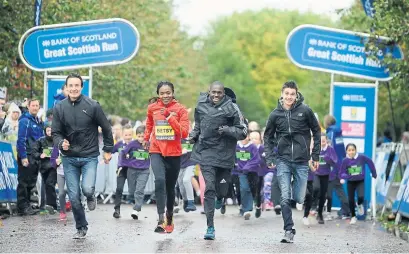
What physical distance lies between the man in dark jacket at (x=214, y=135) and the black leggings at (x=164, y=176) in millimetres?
362

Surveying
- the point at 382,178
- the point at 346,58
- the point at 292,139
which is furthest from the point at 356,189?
the point at 292,139

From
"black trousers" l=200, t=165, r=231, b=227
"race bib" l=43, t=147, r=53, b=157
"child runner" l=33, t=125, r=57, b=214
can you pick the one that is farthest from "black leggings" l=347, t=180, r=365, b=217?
"black trousers" l=200, t=165, r=231, b=227

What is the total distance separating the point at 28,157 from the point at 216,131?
5.58 meters

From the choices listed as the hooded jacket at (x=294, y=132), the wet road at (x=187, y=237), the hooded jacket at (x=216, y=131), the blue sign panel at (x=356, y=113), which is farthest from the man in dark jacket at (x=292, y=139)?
the blue sign panel at (x=356, y=113)

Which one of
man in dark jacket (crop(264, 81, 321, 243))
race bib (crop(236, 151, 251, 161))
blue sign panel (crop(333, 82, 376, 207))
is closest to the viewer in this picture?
man in dark jacket (crop(264, 81, 321, 243))

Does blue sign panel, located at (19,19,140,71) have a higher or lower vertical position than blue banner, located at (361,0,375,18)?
lower

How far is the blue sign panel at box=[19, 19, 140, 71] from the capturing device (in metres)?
23.8

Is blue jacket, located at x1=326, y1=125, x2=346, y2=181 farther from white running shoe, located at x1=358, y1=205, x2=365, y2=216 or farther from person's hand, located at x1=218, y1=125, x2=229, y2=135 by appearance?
person's hand, located at x1=218, y1=125, x2=229, y2=135

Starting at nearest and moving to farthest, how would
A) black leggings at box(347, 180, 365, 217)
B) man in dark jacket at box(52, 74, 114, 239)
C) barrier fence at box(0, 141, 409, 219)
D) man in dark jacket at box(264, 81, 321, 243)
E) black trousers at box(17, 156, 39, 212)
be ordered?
man in dark jacket at box(52, 74, 114, 239) → man in dark jacket at box(264, 81, 321, 243) → barrier fence at box(0, 141, 409, 219) → black trousers at box(17, 156, 39, 212) → black leggings at box(347, 180, 365, 217)

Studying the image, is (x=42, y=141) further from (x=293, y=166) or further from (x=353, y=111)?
(x=353, y=111)

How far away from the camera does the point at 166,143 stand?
14102mm

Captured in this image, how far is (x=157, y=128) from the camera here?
14234 millimetres

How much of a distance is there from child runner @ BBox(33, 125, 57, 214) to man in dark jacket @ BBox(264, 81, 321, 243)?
17.6ft

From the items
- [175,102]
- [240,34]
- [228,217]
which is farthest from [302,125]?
[240,34]
